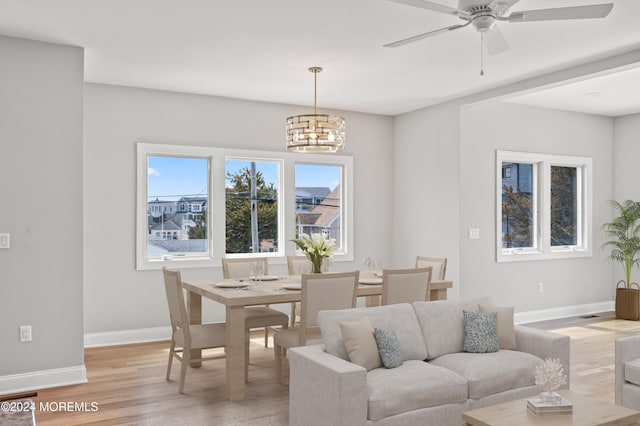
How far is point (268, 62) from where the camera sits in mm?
5020

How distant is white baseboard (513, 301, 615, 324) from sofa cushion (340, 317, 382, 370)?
414 centimetres

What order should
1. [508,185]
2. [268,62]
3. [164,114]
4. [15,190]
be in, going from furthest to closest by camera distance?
[508,185] → [164,114] → [268,62] → [15,190]

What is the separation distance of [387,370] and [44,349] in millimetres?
2891

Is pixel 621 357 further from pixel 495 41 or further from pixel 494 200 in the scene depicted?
pixel 494 200

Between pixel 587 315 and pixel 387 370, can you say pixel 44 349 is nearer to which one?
pixel 387 370

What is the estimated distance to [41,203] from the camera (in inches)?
175

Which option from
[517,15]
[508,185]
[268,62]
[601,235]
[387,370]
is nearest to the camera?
[517,15]

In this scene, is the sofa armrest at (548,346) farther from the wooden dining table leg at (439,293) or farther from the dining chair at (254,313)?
the dining chair at (254,313)

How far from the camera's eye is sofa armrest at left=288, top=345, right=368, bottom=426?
2.89 meters

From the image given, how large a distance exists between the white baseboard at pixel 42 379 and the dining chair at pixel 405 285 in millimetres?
2609

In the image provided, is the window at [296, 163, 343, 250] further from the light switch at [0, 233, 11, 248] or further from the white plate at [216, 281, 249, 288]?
the light switch at [0, 233, 11, 248]

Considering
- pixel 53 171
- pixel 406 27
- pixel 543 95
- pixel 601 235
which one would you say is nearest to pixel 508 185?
pixel 543 95

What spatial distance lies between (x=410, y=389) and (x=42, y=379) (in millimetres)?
3077

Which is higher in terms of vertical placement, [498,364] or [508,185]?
[508,185]
